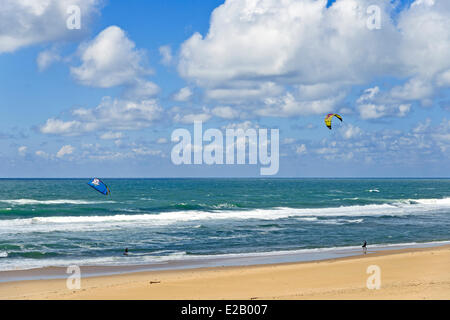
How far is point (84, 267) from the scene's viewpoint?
17641mm

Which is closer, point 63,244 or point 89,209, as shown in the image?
point 63,244

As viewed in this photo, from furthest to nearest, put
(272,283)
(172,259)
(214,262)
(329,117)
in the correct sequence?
(329,117)
(172,259)
(214,262)
(272,283)

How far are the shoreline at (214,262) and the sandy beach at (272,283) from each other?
2.60 ft

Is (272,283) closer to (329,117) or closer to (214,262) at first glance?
(214,262)

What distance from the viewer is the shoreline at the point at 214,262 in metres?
16.2

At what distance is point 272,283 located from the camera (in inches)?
550

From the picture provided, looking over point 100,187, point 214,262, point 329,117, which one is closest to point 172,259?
point 214,262

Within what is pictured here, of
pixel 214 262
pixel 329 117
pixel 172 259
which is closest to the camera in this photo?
pixel 214 262

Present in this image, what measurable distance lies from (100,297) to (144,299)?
1140 mm

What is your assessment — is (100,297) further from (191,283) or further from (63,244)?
(63,244)

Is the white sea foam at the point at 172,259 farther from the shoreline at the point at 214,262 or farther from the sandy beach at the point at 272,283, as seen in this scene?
the sandy beach at the point at 272,283

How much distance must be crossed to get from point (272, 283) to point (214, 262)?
5002 mm

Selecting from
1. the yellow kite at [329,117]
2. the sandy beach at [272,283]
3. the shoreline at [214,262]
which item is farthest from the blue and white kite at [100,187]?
the yellow kite at [329,117]

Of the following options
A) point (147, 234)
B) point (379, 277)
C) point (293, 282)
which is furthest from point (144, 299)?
point (147, 234)
